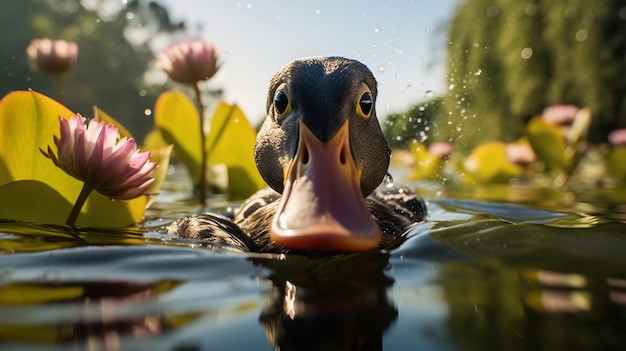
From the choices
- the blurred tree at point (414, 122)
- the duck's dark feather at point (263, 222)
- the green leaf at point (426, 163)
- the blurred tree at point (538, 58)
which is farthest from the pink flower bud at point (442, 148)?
the blurred tree at point (538, 58)

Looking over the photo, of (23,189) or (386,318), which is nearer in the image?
(386,318)

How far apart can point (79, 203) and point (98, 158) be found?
18 centimetres

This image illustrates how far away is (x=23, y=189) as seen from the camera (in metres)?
1.46

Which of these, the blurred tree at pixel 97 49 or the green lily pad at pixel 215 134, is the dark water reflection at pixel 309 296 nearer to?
the green lily pad at pixel 215 134

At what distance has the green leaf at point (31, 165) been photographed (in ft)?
4.84

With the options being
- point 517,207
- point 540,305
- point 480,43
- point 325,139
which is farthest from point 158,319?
Answer: point 480,43

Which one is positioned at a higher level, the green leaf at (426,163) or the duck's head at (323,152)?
the green leaf at (426,163)

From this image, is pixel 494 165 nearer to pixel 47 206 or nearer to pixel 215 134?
pixel 215 134

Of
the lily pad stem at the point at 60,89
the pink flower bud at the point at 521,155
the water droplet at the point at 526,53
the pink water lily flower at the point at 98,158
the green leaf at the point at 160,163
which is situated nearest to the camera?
the pink water lily flower at the point at 98,158

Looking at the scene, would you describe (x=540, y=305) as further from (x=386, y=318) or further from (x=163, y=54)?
(x=163, y=54)

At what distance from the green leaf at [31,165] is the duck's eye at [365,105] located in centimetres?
82

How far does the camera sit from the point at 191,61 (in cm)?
231

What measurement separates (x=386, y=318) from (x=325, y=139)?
625mm

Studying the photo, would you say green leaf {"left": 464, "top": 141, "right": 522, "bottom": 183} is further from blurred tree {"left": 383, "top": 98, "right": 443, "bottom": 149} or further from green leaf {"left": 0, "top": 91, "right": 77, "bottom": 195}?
green leaf {"left": 0, "top": 91, "right": 77, "bottom": 195}
